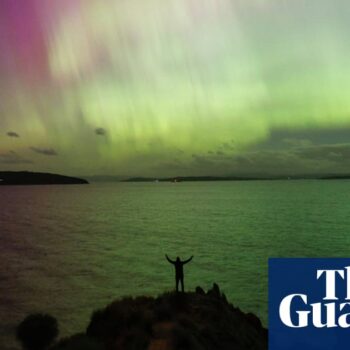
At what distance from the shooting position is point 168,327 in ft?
54.4

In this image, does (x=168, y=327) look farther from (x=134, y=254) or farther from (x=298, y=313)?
(x=134, y=254)

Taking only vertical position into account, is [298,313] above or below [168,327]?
above

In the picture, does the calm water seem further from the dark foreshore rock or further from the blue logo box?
the blue logo box

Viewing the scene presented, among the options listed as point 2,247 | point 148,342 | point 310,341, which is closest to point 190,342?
point 148,342

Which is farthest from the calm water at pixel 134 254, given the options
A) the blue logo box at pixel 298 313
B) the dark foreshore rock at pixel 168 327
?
the blue logo box at pixel 298 313

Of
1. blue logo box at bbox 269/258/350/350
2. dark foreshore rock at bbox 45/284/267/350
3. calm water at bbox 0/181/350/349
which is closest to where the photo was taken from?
dark foreshore rock at bbox 45/284/267/350

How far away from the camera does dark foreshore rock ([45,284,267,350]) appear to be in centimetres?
1582

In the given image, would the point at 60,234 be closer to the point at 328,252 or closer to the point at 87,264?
the point at 87,264

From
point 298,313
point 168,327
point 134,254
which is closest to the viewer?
point 168,327

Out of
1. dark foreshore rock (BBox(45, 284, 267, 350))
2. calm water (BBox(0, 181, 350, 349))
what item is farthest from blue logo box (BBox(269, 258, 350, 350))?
calm water (BBox(0, 181, 350, 349))

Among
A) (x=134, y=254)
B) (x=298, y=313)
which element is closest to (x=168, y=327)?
(x=298, y=313)

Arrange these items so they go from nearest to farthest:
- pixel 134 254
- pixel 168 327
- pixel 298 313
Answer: pixel 168 327, pixel 298 313, pixel 134 254

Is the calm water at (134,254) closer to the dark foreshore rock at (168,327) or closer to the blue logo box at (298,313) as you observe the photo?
the dark foreshore rock at (168,327)

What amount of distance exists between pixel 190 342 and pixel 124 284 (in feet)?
107
